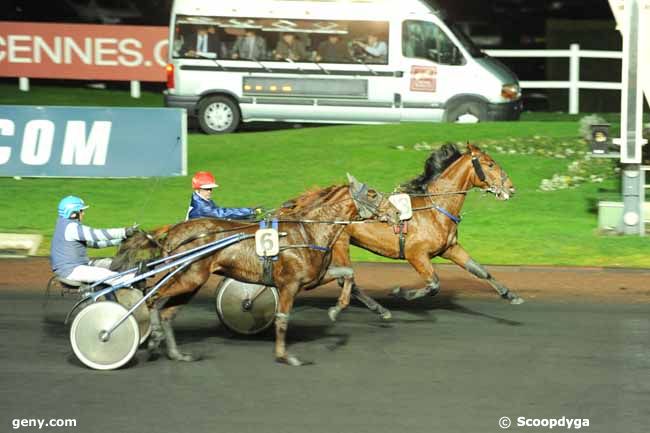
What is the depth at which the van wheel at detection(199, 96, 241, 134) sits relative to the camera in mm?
22625

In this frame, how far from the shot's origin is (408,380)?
9242 millimetres

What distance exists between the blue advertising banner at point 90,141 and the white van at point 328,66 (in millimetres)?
4865

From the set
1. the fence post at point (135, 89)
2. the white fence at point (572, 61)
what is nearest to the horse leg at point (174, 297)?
the white fence at point (572, 61)

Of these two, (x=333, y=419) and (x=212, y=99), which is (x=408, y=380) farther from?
(x=212, y=99)

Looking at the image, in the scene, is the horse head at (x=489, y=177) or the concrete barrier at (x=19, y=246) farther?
the concrete barrier at (x=19, y=246)

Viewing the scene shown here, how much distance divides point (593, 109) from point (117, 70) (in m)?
10.9

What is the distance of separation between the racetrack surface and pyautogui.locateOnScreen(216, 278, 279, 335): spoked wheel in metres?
0.14

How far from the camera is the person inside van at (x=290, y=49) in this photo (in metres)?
22.3

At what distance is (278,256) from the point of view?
9.68 metres

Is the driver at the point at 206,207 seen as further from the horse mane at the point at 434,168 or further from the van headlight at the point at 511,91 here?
the van headlight at the point at 511,91

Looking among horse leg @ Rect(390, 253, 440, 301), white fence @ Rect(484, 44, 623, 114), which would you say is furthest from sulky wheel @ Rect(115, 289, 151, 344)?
white fence @ Rect(484, 44, 623, 114)

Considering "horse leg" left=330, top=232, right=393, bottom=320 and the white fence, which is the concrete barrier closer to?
"horse leg" left=330, top=232, right=393, bottom=320

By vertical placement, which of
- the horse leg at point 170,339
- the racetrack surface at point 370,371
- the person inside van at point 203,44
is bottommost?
the racetrack surface at point 370,371

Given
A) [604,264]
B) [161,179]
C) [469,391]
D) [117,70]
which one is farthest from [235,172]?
[469,391]
